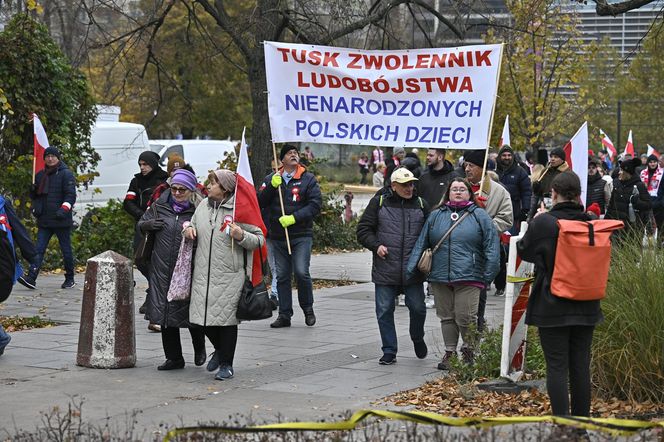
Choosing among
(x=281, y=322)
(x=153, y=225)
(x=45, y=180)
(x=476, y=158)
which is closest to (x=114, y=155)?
(x=45, y=180)

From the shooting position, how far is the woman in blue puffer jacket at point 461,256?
9156 mm

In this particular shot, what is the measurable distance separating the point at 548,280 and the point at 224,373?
3162 mm

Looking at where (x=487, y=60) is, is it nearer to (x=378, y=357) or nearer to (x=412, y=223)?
(x=412, y=223)

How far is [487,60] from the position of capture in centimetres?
1036

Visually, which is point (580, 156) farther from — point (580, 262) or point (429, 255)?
point (580, 262)

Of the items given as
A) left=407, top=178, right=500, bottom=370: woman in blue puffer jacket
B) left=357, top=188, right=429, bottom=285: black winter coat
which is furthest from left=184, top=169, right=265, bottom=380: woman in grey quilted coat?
left=407, top=178, right=500, bottom=370: woman in blue puffer jacket

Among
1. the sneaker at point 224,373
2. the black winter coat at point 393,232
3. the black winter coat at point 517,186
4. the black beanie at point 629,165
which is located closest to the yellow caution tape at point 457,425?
the sneaker at point 224,373

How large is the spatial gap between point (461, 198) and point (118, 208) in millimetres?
10852

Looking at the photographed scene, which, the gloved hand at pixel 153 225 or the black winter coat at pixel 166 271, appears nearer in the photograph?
the black winter coat at pixel 166 271

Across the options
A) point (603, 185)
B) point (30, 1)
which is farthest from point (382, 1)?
point (30, 1)

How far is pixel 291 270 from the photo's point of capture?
12328 millimetres

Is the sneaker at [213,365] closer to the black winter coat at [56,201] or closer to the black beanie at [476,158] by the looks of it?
the black beanie at [476,158]

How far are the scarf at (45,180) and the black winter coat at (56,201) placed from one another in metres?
0.02

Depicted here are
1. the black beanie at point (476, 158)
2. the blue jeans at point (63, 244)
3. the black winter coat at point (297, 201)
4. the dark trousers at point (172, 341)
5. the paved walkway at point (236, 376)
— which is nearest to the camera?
the paved walkway at point (236, 376)
